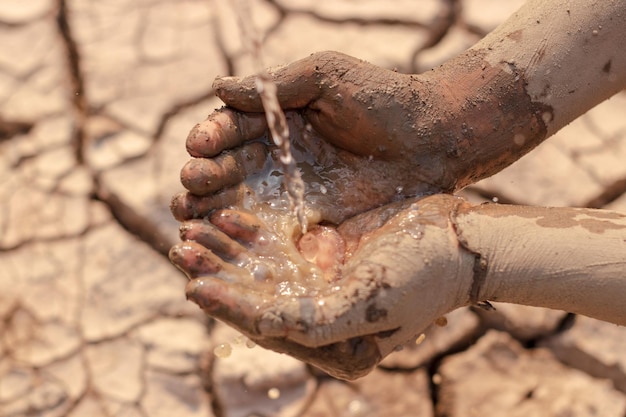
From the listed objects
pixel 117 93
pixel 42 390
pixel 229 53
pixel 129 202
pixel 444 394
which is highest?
pixel 229 53

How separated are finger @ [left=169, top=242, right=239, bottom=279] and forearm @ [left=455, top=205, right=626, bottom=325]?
49 centimetres

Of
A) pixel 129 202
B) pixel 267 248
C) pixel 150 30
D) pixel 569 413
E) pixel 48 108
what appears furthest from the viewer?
pixel 150 30

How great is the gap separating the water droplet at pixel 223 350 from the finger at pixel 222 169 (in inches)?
28.0

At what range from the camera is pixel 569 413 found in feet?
6.68

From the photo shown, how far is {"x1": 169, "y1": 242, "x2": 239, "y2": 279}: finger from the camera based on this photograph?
1.36 meters

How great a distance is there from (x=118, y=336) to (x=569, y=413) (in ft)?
4.43

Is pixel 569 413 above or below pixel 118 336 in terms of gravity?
above

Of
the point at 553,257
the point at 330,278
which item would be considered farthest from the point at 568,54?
the point at 330,278

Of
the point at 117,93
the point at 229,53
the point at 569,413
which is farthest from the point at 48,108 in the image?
the point at 569,413

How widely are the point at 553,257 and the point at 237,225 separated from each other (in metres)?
0.64

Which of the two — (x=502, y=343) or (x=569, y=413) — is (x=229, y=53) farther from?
(x=569, y=413)

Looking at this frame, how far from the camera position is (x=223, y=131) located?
1.53 m

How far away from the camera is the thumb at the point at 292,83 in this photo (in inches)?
60.4

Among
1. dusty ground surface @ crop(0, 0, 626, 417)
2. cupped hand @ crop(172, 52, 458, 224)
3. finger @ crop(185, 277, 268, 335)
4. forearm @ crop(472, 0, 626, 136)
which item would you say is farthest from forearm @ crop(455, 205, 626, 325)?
dusty ground surface @ crop(0, 0, 626, 417)
